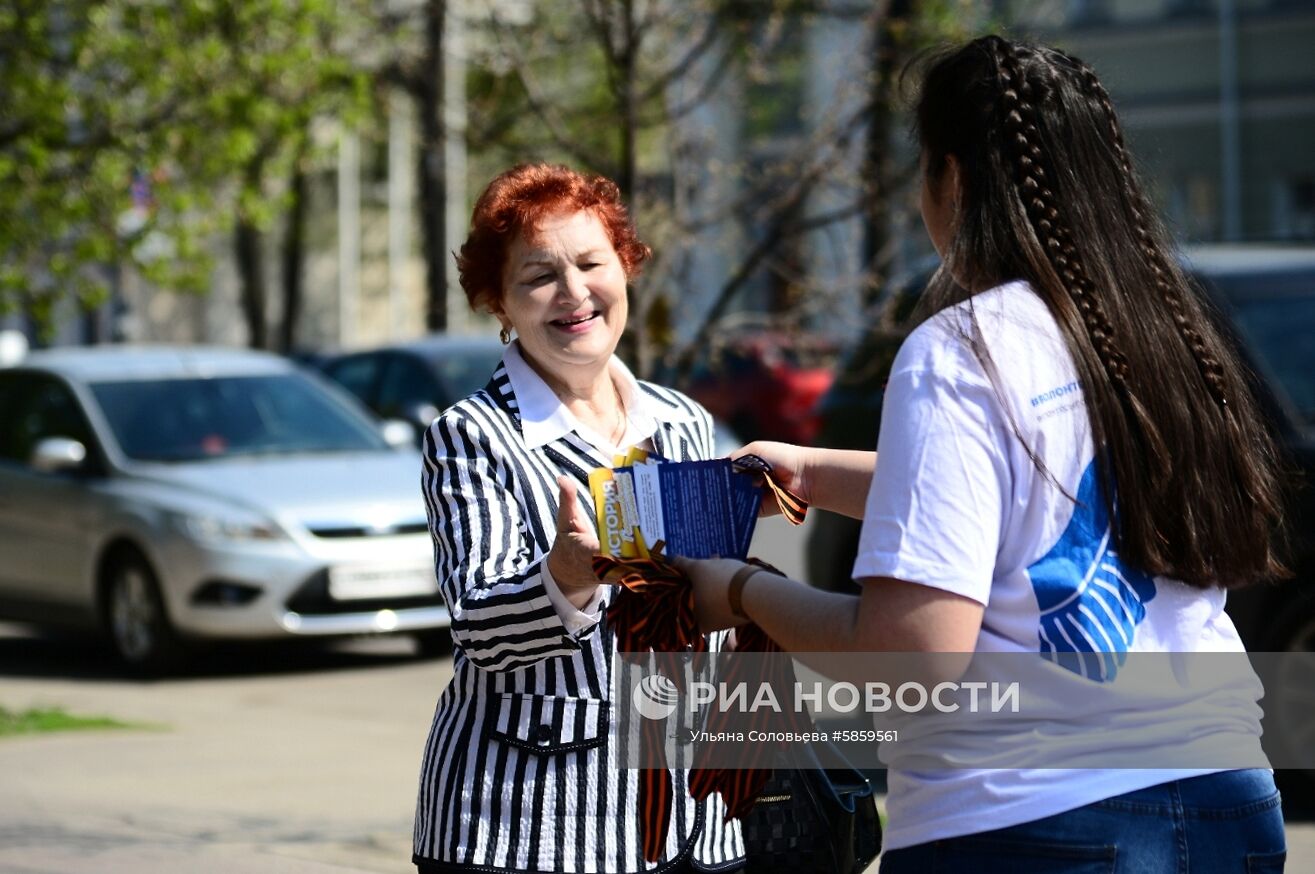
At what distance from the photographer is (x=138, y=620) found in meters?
10.1

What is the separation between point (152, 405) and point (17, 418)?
0.84 metres

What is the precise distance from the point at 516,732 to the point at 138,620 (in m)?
7.68

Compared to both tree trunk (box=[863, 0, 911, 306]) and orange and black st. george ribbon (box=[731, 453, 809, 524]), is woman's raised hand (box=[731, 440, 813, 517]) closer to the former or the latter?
orange and black st. george ribbon (box=[731, 453, 809, 524])

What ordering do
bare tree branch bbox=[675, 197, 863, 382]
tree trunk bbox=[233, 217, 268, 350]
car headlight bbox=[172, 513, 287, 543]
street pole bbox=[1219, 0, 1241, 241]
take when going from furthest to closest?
tree trunk bbox=[233, 217, 268, 350] < street pole bbox=[1219, 0, 1241, 241] < car headlight bbox=[172, 513, 287, 543] < bare tree branch bbox=[675, 197, 863, 382]

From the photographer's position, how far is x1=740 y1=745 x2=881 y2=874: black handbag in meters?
2.91

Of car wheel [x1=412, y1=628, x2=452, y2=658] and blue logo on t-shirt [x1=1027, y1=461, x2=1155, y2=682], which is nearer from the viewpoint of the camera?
blue logo on t-shirt [x1=1027, y1=461, x2=1155, y2=682]

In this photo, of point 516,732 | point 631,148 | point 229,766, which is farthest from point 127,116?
point 516,732

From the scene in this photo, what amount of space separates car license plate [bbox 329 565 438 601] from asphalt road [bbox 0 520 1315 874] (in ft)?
1.42

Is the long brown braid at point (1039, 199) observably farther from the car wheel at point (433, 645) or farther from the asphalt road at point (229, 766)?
the car wheel at point (433, 645)

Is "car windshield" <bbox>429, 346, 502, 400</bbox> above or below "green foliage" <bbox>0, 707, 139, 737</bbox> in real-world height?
above

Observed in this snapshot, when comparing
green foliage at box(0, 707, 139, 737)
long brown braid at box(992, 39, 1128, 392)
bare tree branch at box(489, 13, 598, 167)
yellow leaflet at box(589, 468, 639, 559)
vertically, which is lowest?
green foliage at box(0, 707, 139, 737)

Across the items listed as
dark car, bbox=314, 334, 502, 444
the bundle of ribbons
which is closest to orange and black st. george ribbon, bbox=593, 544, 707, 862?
the bundle of ribbons

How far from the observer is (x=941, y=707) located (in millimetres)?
2205

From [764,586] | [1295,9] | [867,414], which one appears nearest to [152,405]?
[867,414]
